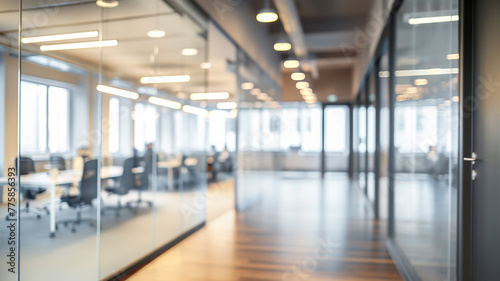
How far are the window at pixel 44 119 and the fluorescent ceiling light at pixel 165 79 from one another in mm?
1297

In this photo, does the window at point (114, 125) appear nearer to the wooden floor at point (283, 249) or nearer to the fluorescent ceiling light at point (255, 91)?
the wooden floor at point (283, 249)

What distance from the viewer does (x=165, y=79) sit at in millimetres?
4484

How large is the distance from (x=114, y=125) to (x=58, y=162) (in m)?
0.72

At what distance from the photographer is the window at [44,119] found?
2.46m

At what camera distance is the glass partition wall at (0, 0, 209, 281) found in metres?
2.49

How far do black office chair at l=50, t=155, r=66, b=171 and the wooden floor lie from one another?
133cm

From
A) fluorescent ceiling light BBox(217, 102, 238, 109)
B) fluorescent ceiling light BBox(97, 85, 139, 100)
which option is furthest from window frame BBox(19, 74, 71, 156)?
fluorescent ceiling light BBox(217, 102, 238, 109)

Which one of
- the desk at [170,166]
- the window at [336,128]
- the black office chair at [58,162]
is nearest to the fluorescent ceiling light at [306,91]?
the window at [336,128]

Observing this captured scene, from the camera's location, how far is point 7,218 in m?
2.38

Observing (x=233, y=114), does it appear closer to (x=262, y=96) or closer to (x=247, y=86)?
(x=247, y=86)

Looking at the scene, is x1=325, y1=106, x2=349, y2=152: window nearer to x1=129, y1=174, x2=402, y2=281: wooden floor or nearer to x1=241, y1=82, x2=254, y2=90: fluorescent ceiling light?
x1=241, y1=82, x2=254, y2=90: fluorescent ceiling light

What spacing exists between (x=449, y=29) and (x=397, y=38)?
6.08 ft

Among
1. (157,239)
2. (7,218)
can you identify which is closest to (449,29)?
(7,218)

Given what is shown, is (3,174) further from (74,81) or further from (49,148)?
(74,81)
